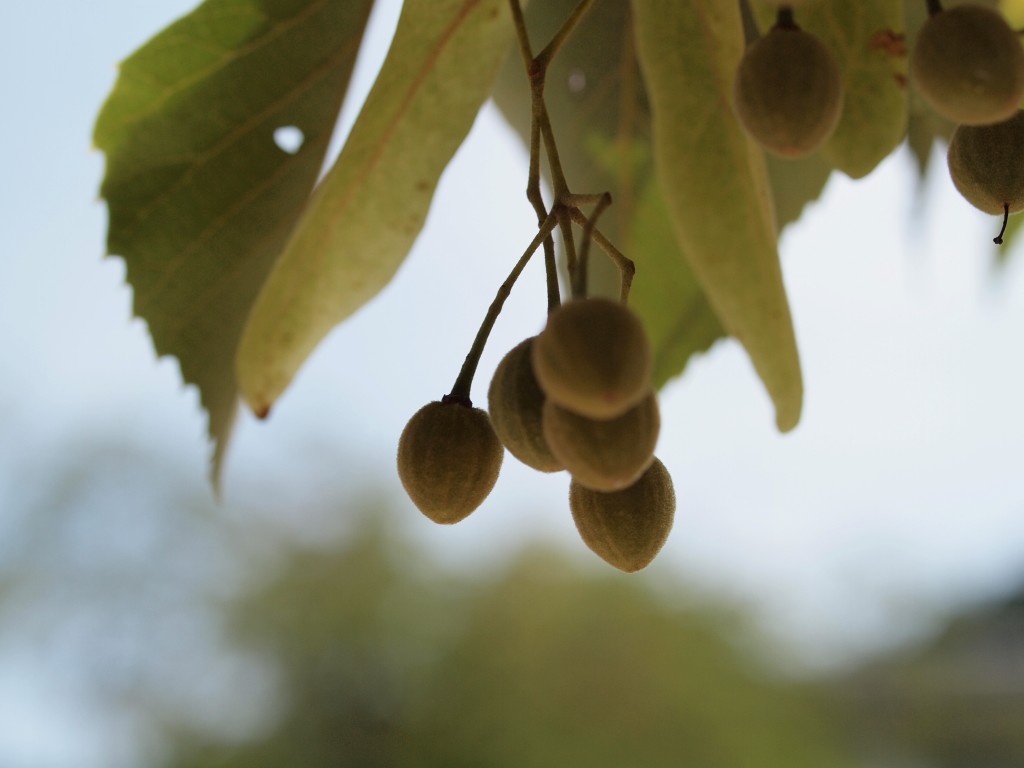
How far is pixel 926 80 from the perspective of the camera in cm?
50

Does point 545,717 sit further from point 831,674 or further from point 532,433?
point 532,433

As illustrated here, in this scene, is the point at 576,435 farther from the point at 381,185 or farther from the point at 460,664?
the point at 460,664

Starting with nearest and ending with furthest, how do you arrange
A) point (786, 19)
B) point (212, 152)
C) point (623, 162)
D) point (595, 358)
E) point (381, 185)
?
point (595, 358) → point (786, 19) → point (381, 185) → point (212, 152) → point (623, 162)

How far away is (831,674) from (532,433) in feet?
46.7

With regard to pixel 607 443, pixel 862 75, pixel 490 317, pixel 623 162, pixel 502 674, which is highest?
pixel 502 674

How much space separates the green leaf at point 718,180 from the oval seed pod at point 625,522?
0.09m

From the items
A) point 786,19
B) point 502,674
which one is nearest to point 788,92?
point 786,19

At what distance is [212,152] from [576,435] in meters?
0.56

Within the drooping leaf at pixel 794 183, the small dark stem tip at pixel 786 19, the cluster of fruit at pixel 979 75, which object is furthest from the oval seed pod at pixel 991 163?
the drooping leaf at pixel 794 183

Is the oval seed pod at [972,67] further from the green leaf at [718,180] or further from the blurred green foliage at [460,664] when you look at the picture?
the blurred green foliage at [460,664]

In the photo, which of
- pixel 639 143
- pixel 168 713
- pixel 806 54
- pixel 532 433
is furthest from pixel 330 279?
pixel 168 713

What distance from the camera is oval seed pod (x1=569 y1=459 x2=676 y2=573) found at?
0.54 m

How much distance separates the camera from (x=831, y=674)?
44.9 ft

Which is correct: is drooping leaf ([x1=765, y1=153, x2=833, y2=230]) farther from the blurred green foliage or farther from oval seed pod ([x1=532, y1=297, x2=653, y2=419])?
the blurred green foliage
